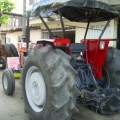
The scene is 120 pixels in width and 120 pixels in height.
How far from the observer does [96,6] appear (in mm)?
3963

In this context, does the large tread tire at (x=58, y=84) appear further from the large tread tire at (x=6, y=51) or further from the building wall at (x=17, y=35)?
the building wall at (x=17, y=35)

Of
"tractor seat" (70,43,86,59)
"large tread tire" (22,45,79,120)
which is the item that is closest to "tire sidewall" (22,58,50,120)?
"large tread tire" (22,45,79,120)

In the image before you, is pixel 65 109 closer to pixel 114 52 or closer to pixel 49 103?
pixel 49 103

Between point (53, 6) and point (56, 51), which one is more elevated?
point (53, 6)

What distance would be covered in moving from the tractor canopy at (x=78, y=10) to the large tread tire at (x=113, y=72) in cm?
79

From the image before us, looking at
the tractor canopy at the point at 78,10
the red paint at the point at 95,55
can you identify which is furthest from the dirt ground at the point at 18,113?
the tractor canopy at the point at 78,10

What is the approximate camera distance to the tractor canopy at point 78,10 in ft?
12.4

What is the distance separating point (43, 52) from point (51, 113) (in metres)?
0.97

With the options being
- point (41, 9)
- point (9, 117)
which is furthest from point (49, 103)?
point (41, 9)

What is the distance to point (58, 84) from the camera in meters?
3.34

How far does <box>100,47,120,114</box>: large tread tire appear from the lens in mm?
4422

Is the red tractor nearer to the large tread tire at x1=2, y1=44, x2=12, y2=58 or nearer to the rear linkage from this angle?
the rear linkage

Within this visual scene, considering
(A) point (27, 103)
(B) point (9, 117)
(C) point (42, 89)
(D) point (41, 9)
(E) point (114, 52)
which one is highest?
(D) point (41, 9)

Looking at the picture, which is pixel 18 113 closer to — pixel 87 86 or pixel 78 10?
pixel 87 86
